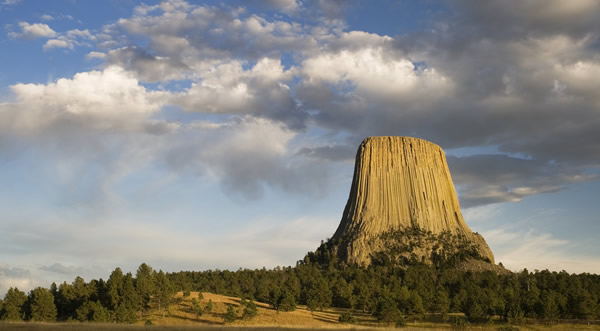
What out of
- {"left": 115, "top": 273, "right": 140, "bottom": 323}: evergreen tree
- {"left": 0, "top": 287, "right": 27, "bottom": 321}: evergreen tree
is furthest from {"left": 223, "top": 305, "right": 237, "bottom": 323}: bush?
{"left": 0, "top": 287, "right": 27, "bottom": 321}: evergreen tree

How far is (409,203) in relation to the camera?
152 metres

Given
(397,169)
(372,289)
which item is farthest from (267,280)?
(397,169)

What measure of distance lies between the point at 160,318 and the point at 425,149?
107182 mm

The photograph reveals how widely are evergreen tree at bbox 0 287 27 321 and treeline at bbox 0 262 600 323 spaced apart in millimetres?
103

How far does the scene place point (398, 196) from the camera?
6019 inches

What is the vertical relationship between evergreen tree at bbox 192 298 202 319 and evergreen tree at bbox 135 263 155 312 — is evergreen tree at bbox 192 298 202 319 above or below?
below

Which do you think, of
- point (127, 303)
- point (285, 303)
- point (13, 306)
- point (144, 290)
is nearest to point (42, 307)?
point (13, 306)

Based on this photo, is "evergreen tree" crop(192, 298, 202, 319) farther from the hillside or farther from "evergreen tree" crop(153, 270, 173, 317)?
"evergreen tree" crop(153, 270, 173, 317)

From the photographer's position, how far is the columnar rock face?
478 feet

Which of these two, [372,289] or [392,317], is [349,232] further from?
[392,317]

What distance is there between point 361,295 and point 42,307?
45.0 metres

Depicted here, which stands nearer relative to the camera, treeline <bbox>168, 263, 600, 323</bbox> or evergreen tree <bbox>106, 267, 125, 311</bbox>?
evergreen tree <bbox>106, 267, 125, 311</bbox>

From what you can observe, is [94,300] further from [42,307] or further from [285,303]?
[285,303]

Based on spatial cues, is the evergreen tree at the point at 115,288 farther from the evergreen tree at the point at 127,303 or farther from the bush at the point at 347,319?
the bush at the point at 347,319
